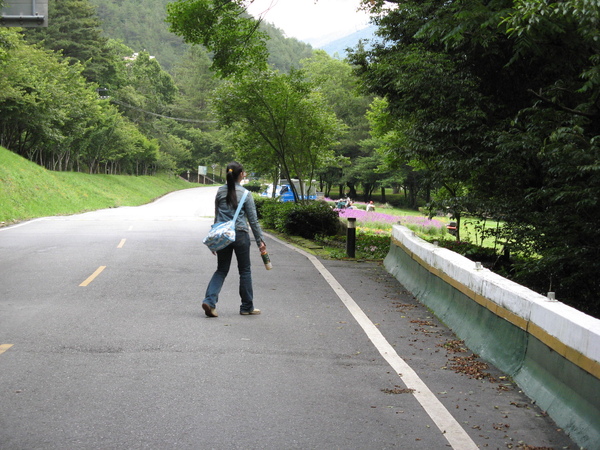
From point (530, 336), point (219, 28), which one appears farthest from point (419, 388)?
point (219, 28)

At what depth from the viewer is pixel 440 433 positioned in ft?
13.8

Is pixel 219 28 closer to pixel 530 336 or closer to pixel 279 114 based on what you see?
pixel 279 114

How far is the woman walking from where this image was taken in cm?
772

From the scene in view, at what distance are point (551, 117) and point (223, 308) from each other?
17.4 feet

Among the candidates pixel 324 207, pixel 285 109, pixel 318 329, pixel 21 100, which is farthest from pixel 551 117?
pixel 21 100

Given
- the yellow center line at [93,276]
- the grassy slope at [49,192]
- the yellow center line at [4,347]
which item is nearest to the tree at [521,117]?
the yellow center line at [4,347]

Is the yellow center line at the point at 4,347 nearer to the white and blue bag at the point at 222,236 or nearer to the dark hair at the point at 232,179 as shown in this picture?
the white and blue bag at the point at 222,236

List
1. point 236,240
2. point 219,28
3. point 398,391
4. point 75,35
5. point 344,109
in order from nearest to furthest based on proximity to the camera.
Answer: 1. point 398,391
2. point 236,240
3. point 219,28
4. point 75,35
5. point 344,109

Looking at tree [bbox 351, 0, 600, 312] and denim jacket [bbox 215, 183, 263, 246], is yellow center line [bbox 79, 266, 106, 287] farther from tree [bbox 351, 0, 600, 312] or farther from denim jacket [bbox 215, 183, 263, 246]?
tree [bbox 351, 0, 600, 312]

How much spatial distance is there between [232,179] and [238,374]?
297cm

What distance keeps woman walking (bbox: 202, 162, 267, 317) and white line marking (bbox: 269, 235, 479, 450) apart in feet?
4.67

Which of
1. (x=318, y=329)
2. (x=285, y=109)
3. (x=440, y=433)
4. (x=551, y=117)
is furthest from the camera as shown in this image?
(x=285, y=109)

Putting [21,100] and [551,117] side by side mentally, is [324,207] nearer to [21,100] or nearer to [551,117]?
[551,117]

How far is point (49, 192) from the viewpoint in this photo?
117 ft
